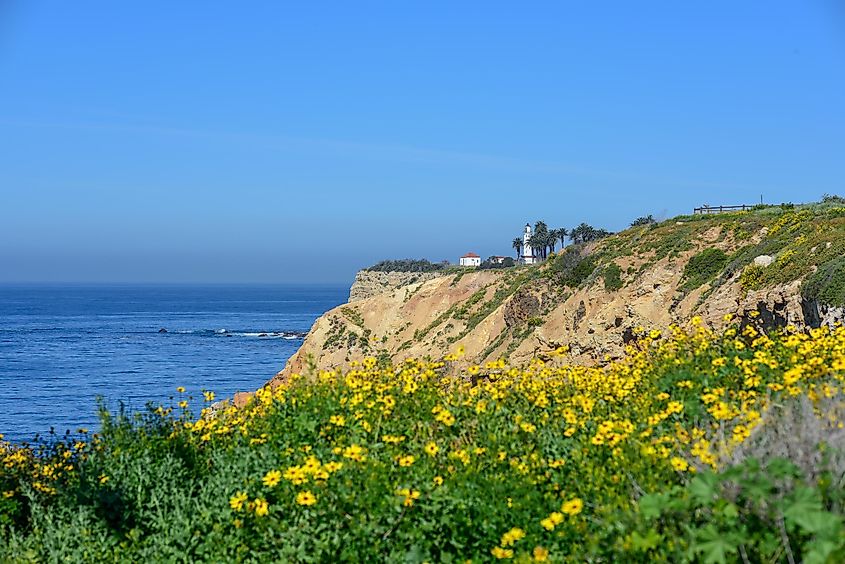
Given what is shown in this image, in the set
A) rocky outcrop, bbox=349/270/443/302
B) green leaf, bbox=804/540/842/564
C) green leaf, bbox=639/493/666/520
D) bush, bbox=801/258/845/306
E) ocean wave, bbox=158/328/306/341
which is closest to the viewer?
green leaf, bbox=804/540/842/564

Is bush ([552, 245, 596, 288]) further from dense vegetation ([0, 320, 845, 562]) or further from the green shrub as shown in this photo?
dense vegetation ([0, 320, 845, 562])

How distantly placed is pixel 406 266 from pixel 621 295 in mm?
80626

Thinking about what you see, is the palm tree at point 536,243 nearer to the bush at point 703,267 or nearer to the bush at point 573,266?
the bush at point 573,266

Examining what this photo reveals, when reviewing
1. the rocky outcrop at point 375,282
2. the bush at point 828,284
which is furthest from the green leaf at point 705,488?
the rocky outcrop at point 375,282

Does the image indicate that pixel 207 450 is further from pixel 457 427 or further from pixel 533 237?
pixel 533 237

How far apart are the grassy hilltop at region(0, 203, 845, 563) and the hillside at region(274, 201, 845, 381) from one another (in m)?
1.83

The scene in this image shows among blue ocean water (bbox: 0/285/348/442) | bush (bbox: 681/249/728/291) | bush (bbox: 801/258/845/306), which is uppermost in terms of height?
bush (bbox: 681/249/728/291)

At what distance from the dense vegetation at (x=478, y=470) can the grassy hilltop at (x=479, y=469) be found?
21 millimetres

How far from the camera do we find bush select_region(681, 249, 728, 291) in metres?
31.0

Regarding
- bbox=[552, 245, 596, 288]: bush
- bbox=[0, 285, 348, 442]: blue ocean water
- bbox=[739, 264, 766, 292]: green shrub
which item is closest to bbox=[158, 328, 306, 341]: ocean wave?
bbox=[0, 285, 348, 442]: blue ocean water

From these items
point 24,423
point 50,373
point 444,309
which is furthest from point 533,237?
point 24,423

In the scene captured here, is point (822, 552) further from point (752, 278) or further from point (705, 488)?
point (752, 278)

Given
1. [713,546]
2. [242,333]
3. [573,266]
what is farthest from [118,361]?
[713,546]

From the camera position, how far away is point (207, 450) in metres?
8.93
